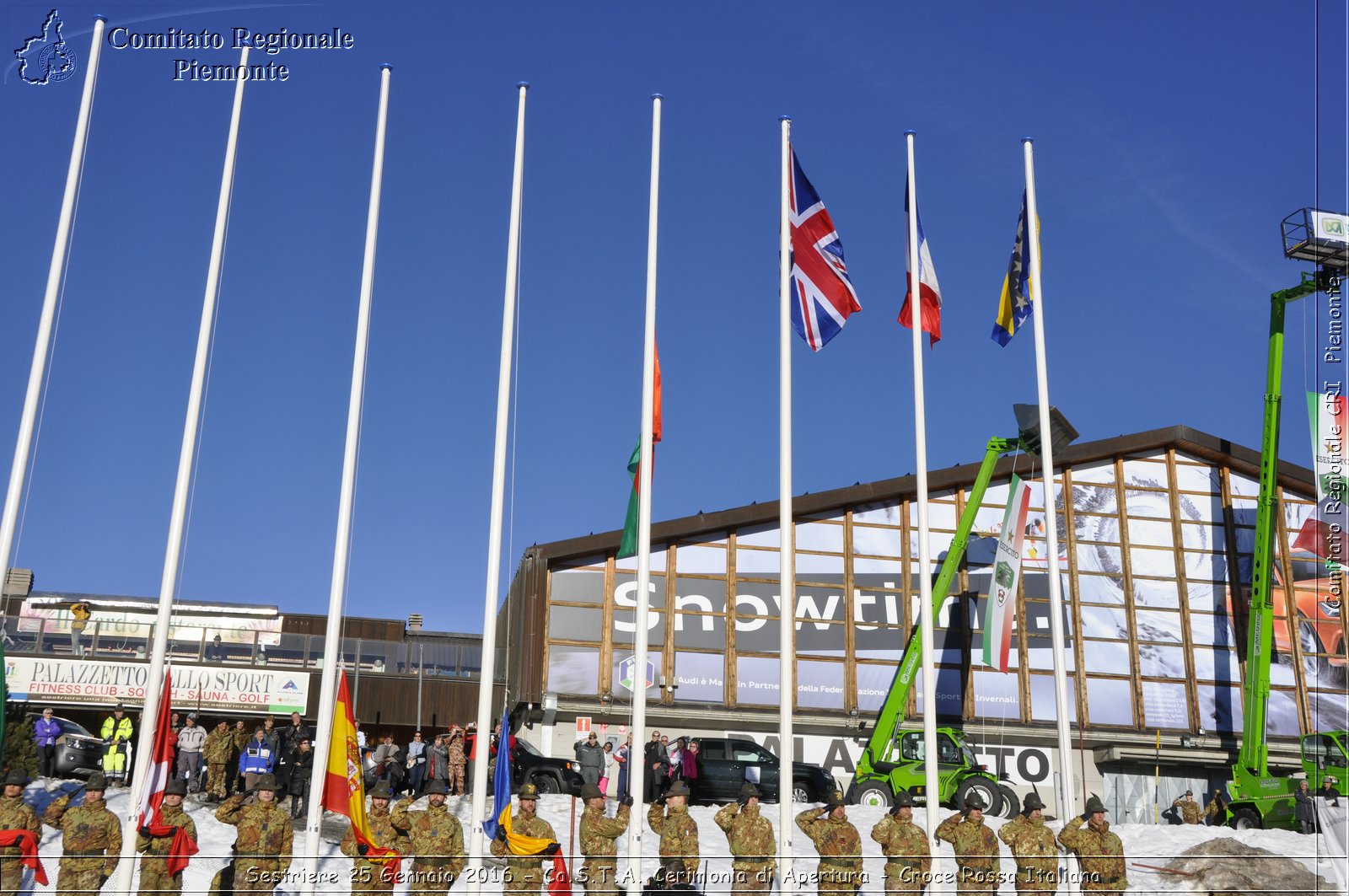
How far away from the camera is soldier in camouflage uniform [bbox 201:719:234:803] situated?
22.5 meters

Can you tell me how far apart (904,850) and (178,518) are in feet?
33.4

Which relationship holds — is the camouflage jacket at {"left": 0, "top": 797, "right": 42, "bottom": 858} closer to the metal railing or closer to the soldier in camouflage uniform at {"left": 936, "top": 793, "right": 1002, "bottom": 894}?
the soldier in camouflage uniform at {"left": 936, "top": 793, "right": 1002, "bottom": 894}

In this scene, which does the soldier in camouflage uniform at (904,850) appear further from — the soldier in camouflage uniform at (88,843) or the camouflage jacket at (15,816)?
the camouflage jacket at (15,816)

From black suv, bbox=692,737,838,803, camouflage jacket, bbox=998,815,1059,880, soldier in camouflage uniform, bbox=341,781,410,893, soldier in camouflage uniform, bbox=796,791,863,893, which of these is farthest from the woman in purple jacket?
camouflage jacket, bbox=998,815,1059,880

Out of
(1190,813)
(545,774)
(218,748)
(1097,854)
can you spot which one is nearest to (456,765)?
(545,774)

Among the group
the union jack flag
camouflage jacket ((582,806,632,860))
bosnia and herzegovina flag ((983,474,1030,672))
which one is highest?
the union jack flag

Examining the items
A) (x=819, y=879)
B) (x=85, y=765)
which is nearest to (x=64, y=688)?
(x=85, y=765)

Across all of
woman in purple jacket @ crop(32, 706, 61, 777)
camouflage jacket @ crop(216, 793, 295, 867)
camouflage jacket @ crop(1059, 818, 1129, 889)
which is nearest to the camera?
camouflage jacket @ crop(216, 793, 295, 867)

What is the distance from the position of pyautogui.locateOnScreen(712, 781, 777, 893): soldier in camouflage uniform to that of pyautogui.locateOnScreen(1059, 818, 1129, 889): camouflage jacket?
3.76m

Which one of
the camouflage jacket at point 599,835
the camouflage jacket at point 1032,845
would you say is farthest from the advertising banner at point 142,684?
the camouflage jacket at point 1032,845

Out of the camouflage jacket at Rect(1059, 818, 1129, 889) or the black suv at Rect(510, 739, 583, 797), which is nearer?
the camouflage jacket at Rect(1059, 818, 1129, 889)

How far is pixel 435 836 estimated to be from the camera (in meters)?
16.2

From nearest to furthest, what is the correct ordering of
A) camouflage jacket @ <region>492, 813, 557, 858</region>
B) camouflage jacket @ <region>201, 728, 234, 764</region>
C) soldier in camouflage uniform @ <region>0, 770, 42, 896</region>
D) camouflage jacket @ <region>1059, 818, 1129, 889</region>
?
soldier in camouflage uniform @ <region>0, 770, 42, 896</region> < camouflage jacket @ <region>492, 813, 557, 858</region> < camouflage jacket @ <region>1059, 818, 1129, 889</region> < camouflage jacket @ <region>201, 728, 234, 764</region>

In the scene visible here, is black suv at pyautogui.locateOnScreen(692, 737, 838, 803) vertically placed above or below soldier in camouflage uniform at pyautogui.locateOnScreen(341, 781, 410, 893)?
above
